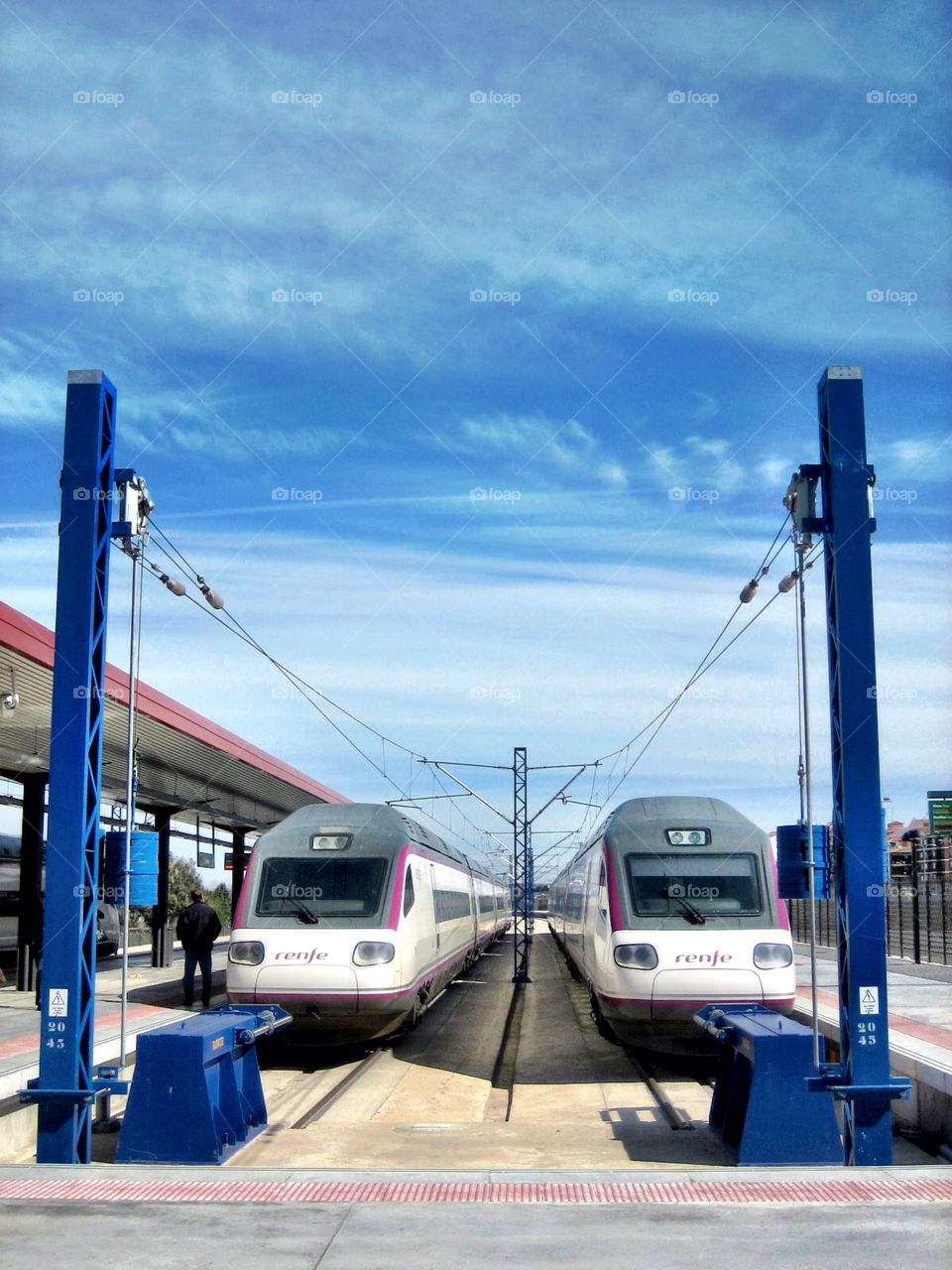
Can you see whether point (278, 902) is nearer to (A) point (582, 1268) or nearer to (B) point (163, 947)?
(A) point (582, 1268)

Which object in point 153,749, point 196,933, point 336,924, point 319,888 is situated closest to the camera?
point 336,924

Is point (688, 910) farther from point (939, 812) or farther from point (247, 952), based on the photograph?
point (939, 812)

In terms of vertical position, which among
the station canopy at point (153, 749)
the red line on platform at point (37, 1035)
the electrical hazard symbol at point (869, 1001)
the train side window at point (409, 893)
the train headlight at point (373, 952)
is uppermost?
the station canopy at point (153, 749)

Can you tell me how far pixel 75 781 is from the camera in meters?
9.07

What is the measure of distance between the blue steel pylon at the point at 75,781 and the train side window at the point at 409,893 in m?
5.71

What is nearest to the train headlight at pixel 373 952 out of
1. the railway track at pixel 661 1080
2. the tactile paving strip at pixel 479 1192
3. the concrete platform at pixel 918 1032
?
the railway track at pixel 661 1080

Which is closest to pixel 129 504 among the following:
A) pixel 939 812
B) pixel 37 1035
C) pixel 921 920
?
pixel 37 1035

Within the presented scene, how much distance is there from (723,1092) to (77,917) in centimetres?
522

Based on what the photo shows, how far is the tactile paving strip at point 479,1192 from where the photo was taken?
7.00 m

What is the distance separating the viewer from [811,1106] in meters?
8.84

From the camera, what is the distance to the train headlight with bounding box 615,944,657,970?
12867mm

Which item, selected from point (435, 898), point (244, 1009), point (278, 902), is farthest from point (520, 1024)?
point (244, 1009)

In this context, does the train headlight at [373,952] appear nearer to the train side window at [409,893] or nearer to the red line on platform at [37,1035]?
the train side window at [409,893]

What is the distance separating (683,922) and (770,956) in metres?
0.95
